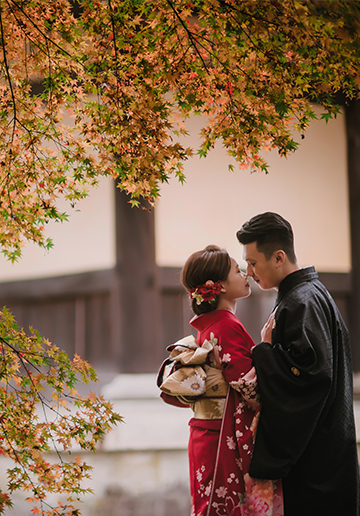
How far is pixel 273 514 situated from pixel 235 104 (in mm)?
2026

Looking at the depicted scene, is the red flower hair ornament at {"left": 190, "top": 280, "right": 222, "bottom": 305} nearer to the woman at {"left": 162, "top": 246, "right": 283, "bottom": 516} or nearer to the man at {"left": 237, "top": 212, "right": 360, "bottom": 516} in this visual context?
the woman at {"left": 162, "top": 246, "right": 283, "bottom": 516}

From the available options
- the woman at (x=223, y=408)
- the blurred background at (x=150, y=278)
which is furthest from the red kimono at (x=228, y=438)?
the blurred background at (x=150, y=278)

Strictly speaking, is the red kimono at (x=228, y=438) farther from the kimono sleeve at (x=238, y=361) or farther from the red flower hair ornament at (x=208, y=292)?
the red flower hair ornament at (x=208, y=292)

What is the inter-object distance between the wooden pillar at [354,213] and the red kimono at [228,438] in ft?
10.6

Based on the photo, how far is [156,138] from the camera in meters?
2.27

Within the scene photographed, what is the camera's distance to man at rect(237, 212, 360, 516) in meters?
2.17

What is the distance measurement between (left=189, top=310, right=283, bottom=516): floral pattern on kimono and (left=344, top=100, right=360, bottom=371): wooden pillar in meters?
3.25

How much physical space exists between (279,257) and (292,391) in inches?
28.9

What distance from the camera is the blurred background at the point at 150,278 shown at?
4445mm

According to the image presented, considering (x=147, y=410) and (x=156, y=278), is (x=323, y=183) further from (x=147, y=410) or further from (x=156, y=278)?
(x=147, y=410)

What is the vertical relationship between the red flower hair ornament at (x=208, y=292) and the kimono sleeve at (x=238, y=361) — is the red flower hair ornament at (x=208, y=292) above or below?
above

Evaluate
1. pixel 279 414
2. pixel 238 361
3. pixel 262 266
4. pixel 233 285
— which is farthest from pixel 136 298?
pixel 279 414

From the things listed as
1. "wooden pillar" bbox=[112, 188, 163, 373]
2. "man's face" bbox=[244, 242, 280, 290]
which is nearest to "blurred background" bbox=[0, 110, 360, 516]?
"wooden pillar" bbox=[112, 188, 163, 373]

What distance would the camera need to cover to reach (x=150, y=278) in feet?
15.6
